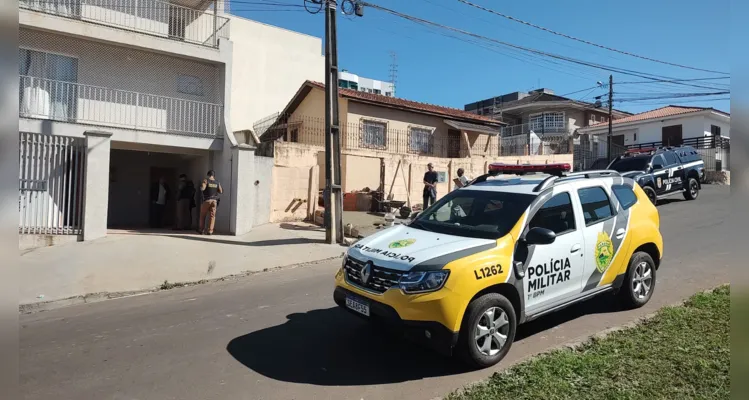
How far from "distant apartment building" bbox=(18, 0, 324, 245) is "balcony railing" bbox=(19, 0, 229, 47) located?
3 centimetres

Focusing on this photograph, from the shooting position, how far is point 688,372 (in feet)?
11.2

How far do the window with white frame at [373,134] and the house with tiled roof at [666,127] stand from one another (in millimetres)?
24767

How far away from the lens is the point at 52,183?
10516 millimetres

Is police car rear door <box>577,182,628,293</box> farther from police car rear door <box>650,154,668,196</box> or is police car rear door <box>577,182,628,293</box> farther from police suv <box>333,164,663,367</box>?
police car rear door <box>650,154,668,196</box>

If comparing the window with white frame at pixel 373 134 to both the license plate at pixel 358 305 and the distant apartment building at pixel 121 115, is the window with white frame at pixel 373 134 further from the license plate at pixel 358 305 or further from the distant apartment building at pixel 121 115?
the license plate at pixel 358 305

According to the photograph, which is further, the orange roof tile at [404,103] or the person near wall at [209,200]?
the orange roof tile at [404,103]

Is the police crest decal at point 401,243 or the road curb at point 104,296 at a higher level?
the police crest decal at point 401,243

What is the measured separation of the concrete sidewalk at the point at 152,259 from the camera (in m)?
7.46

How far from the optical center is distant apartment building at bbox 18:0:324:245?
1061 cm

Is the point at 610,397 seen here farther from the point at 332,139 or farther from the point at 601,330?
the point at 332,139

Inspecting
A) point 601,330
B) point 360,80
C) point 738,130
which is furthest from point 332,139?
point 360,80

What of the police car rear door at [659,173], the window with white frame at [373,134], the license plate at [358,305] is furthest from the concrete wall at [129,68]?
the police car rear door at [659,173]

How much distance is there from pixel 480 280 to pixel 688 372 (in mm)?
1726

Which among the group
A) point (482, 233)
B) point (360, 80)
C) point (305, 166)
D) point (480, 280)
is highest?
point (360, 80)
